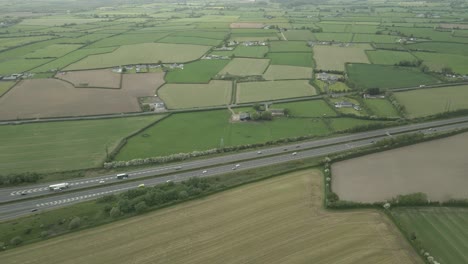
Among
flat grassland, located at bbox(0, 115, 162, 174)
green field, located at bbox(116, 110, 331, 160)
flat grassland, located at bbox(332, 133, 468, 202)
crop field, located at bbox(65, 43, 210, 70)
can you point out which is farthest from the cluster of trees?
crop field, located at bbox(65, 43, 210, 70)

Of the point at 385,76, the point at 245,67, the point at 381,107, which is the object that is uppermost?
the point at 385,76

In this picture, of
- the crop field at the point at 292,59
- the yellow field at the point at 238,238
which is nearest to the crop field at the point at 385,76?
the crop field at the point at 292,59

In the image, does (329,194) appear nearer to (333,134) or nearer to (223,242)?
(223,242)

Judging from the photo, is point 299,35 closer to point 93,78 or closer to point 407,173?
point 93,78

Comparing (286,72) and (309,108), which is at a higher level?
(286,72)

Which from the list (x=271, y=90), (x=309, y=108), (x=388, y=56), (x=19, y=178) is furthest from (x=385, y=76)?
(x=19, y=178)

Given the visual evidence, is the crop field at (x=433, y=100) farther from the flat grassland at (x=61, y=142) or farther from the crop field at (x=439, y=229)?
the flat grassland at (x=61, y=142)

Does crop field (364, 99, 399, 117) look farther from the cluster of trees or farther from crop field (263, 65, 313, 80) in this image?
the cluster of trees
